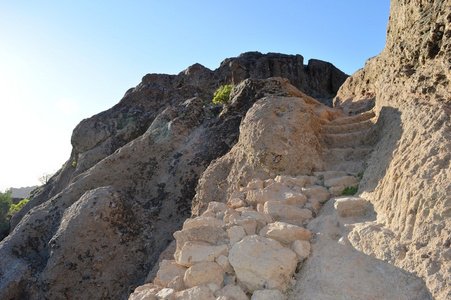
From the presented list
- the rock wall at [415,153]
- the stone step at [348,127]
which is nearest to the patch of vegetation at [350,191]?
the rock wall at [415,153]

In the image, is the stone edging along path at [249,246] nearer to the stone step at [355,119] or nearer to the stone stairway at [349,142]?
the stone stairway at [349,142]

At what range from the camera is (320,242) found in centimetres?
374

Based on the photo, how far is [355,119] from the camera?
7.12 metres

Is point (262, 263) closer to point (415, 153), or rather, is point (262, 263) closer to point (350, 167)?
point (415, 153)

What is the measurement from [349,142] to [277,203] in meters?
2.65

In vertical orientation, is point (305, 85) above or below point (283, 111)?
above

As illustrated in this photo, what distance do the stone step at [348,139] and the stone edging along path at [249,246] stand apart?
139 centimetres

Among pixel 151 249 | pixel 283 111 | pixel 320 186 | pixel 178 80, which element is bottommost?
pixel 151 249

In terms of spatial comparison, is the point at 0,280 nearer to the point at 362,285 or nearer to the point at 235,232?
the point at 235,232

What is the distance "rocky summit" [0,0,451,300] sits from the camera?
3213mm

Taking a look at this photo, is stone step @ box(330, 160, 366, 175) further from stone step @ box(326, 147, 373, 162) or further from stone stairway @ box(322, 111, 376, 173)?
stone step @ box(326, 147, 373, 162)

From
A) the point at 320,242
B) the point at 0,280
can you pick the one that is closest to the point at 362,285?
the point at 320,242

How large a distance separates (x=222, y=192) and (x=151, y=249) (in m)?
2.57

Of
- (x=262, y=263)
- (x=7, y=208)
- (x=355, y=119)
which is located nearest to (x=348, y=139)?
(x=355, y=119)
